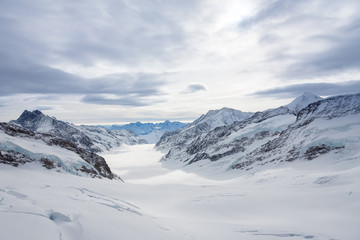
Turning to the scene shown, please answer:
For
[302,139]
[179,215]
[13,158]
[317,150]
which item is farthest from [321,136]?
[13,158]

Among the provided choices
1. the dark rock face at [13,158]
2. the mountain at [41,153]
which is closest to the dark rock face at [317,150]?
the mountain at [41,153]

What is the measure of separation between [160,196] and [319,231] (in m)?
14.3

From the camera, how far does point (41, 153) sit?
27.5 metres

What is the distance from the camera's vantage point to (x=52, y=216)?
9.09m

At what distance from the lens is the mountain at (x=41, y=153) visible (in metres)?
24.9

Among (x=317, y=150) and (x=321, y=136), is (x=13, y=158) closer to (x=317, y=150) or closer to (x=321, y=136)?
(x=317, y=150)

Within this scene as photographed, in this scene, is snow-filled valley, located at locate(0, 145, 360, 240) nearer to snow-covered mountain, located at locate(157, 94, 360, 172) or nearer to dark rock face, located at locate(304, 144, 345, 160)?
dark rock face, located at locate(304, 144, 345, 160)

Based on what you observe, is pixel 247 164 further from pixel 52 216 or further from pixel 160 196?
pixel 52 216

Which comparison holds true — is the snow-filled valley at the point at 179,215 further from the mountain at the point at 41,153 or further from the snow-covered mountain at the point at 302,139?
the snow-covered mountain at the point at 302,139

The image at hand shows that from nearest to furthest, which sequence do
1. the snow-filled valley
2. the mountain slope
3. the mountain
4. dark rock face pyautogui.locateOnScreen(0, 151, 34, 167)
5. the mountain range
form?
the snow-filled valley → dark rock face pyautogui.locateOnScreen(0, 151, 34, 167) → the mountain → the mountain range → the mountain slope

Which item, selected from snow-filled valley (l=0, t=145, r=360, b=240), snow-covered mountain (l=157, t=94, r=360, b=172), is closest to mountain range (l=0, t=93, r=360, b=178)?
snow-covered mountain (l=157, t=94, r=360, b=172)

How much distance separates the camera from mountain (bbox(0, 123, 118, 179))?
2492cm

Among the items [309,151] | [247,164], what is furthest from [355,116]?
[247,164]

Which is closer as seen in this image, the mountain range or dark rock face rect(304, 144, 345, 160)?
the mountain range
